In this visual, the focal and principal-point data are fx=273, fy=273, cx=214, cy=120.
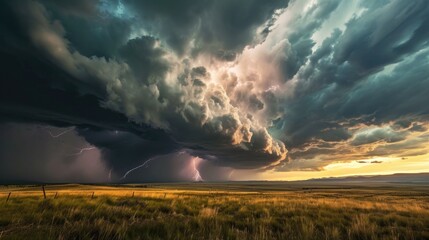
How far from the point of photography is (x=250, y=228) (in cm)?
1091

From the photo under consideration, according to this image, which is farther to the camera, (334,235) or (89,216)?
(89,216)

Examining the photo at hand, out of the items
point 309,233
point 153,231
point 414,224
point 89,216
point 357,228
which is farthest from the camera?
point 414,224

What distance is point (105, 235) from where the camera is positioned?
6508mm

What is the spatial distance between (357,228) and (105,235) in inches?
345

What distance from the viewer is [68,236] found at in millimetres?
6168

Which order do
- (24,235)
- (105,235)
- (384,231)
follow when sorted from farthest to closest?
(384,231), (105,235), (24,235)

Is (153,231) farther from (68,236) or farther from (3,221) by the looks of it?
(3,221)

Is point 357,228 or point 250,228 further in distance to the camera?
point 250,228

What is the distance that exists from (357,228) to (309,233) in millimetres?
2828

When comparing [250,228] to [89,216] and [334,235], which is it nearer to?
[334,235]

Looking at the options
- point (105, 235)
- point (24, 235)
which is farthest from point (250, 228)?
point (24, 235)

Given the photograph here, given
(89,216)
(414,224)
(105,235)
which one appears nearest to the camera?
(105,235)

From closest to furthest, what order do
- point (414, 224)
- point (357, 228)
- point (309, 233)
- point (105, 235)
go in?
point (105, 235) → point (309, 233) → point (357, 228) → point (414, 224)

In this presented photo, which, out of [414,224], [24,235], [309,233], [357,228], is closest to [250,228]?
[309,233]
